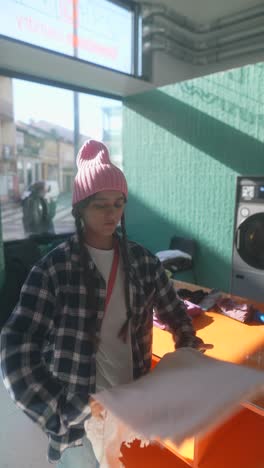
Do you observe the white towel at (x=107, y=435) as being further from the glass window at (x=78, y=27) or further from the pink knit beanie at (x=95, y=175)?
the glass window at (x=78, y=27)

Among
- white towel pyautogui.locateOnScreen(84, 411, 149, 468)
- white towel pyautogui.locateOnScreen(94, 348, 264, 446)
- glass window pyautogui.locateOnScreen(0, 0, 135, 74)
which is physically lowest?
white towel pyautogui.locateOnScreen(84, 411, 149, 468)

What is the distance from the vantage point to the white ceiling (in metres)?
3.68

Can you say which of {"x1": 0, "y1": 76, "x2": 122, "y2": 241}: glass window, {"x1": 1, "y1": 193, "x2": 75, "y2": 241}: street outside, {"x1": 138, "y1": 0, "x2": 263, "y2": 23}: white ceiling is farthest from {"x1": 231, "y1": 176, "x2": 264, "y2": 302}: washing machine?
{"x1": 138, "y1": 0, "x2": 263, "y2": 23}: white ceiling

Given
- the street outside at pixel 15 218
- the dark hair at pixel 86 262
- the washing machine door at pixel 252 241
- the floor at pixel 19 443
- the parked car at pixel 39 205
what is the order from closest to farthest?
the dark hair at pixel 86 262, the floor at pixel 19 443, the washing machine door at pixel 252 241, the street outside at pixel 15 218, the parked car at pixel 39 205

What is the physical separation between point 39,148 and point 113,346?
3.21 meters

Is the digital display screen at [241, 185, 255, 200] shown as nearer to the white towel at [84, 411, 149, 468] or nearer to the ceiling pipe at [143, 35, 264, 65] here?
the ceiling pipe at [143, 35, 264, 65]

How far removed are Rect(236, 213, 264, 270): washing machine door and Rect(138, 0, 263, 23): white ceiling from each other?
262 cm

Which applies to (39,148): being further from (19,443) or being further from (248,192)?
(19,443)

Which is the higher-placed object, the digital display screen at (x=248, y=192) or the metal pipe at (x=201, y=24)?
the metal pipe at (x=201, y=24)

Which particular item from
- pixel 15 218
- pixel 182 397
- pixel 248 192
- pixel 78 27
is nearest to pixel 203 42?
pixel 78 27

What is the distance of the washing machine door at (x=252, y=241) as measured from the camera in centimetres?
279

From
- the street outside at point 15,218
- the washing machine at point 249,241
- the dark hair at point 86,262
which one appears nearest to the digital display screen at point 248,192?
the washing machine at point 249,241

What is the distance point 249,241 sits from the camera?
290 centimetres

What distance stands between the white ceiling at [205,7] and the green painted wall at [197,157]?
3.83 ft
